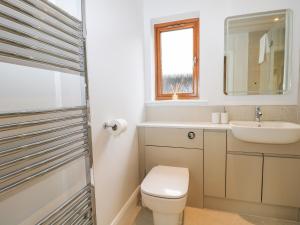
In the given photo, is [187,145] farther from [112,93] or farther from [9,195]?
[9,195]

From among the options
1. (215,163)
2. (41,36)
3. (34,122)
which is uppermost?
(41,36)

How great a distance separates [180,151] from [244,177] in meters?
0.59

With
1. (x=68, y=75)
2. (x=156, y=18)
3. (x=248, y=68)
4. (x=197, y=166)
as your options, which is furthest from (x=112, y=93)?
(x=248, y=68)

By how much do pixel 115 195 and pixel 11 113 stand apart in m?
1.04

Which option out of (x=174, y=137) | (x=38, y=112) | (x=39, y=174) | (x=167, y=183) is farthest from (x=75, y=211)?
(x=174, y=137)

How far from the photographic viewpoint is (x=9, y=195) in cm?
63

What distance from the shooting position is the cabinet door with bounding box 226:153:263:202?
1.53 meters

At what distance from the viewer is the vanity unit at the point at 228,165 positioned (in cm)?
148

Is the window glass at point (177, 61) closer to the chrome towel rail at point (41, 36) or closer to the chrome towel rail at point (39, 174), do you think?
the chrome towel rail at point (41, 36)

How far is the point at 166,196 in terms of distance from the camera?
1191mm

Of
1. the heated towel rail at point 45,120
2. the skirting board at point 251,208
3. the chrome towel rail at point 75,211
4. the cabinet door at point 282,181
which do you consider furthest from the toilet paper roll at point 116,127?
the cabinet door at point 282,181

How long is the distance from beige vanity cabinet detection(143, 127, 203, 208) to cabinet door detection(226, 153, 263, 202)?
25 centimetres

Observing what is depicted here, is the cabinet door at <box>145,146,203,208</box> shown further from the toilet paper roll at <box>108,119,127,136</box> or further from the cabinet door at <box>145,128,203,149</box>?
the toilet paper roll at <box>108,119,127,136</box>

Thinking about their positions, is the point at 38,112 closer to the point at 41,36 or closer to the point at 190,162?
the point at 41,36
